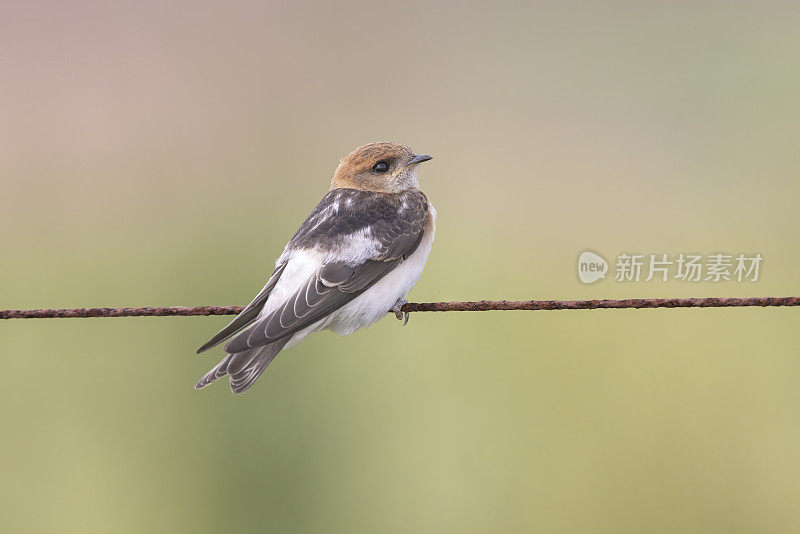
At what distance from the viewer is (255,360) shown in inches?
130

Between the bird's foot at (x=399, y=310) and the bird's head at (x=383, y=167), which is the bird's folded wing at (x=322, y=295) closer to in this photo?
the bird's foot at (x=399, y=310)

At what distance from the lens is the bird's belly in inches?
141

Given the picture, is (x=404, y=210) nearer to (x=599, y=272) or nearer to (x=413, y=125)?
(x=599, y=272)

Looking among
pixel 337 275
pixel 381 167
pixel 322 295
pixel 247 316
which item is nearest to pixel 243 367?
pixel 247 316

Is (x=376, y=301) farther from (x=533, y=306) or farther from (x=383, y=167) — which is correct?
(x=533, y=306)

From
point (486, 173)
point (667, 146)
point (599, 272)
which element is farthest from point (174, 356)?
point (667, 146)

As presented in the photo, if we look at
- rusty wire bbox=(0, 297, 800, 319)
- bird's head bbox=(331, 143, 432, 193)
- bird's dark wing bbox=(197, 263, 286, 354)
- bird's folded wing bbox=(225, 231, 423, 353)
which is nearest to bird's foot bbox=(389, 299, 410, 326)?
bird's folded wing bbox=(225, 231, 423, 353)

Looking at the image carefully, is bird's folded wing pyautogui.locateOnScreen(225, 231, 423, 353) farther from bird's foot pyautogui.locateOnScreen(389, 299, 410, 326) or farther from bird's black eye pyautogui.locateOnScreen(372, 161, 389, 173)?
bird's black eye pyautogui.locateOnScreen(372, 161, 389, 173)

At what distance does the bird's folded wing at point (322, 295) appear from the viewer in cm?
319

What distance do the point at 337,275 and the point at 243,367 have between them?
48cm

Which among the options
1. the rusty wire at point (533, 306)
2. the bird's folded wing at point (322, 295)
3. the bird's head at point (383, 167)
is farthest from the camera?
the bird's head at point (383, 167)

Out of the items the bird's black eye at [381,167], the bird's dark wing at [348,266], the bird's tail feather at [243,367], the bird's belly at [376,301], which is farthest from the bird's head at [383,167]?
the bird's tail feather at [243,367]

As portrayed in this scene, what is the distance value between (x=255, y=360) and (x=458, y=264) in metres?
2.06

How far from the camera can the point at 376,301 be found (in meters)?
3.61
